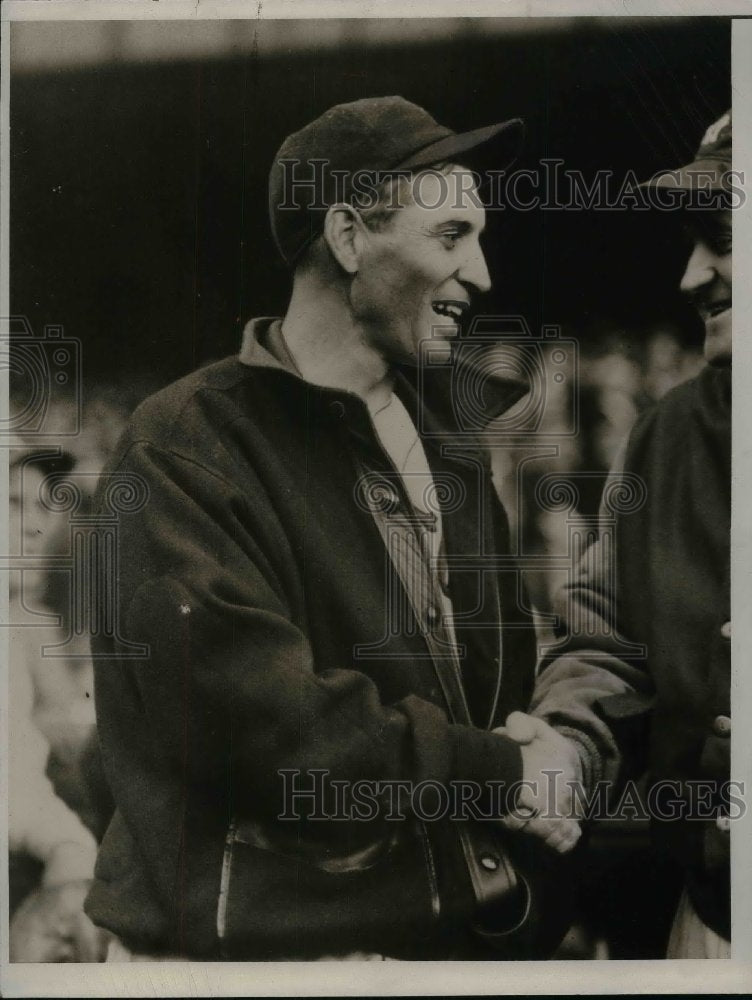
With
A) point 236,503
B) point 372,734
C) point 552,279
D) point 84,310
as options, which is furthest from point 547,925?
point 84,310

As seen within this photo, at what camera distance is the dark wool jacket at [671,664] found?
394cm

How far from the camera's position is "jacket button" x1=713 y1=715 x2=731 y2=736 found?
3938 mm

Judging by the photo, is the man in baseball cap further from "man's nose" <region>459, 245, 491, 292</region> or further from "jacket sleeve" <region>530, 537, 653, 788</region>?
"man's nose" <region>459, 245, 491, 292</region>

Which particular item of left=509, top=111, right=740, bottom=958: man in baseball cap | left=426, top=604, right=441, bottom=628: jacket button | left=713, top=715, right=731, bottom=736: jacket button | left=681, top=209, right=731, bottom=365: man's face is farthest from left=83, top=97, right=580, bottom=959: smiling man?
left=681, top=209, right=731, bottom=365: man's face

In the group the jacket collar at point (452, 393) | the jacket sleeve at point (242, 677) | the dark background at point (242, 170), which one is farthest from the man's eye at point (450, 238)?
the jacket sleeve at point (242, 677)

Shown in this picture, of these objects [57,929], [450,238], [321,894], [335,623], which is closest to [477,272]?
[450,238]

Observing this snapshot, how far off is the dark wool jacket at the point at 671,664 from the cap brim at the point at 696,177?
1122mm

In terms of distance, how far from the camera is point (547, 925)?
12.9 feet

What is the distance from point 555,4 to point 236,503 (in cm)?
208

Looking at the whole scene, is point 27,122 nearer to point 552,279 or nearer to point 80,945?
point 552,279

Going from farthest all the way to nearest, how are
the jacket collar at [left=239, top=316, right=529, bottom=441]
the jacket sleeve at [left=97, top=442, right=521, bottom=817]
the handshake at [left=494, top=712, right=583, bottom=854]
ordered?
the jacket collar at [left=239, top=316, right=529, bottom=441]
the handshake at [left=494, top=712, right=583, bottom=854]
the jacket sleeve at [left=97, top=442, right=521, bottom=817]

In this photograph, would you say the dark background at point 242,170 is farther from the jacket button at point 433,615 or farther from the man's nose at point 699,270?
the jacket button at point 433,615

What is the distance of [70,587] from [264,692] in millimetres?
769

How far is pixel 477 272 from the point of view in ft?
13.0
